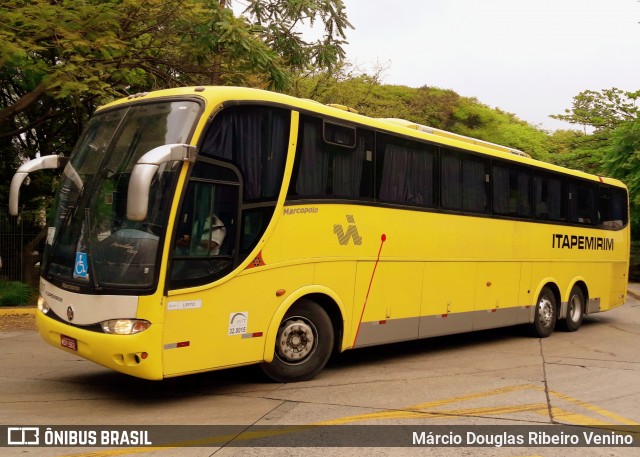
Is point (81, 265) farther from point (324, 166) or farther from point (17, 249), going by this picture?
point (17, 249)

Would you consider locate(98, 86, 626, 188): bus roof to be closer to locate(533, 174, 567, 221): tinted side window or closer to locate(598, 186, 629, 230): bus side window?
locate(533, 174, 567, 221): tinted side window

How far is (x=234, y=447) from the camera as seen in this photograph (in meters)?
5.35

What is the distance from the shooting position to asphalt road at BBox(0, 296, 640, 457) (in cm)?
567

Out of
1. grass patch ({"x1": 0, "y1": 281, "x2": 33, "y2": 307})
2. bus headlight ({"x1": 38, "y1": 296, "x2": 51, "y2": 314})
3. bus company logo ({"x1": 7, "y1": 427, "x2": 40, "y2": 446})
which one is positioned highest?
bus headlight ({"x1": 38, "y1": 296, "x2": 51, "y2": 314})

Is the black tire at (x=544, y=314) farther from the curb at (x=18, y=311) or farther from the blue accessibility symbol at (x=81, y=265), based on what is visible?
the curb at (x=18, y=311)

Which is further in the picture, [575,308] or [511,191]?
[575,308]

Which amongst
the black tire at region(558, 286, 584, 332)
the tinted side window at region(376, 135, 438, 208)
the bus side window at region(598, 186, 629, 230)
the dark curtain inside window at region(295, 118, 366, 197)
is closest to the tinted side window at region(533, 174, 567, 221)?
the black tire at region(558, 286, 584, 332)

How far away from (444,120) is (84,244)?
128 feet

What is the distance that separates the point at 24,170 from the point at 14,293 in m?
9.27

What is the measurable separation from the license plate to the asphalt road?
1.90 feet

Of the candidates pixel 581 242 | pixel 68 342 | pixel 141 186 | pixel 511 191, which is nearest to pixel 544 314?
pixel 581 242

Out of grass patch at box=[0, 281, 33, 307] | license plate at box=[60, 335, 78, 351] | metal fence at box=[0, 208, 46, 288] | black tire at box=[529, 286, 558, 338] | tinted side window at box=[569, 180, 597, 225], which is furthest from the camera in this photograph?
metal fence at box=[0, 208, 46, 288]

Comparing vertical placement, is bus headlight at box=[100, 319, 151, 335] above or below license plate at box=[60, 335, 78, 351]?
above

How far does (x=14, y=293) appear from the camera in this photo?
15195mm
